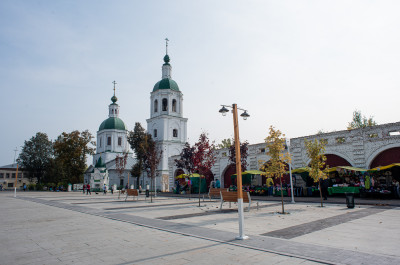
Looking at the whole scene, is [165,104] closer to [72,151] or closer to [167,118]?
[167,118]

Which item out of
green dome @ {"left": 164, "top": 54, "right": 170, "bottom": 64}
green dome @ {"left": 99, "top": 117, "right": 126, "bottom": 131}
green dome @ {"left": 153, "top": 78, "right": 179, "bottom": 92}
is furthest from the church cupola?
green dome @ {"left": 164, "top": 54, "right": 170, "bottom": 64}

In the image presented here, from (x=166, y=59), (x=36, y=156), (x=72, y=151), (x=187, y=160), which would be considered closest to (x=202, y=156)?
(x=187, y=160)

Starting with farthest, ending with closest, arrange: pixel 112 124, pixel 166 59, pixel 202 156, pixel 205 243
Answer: pixel 112 124, pixel 166 59, pixel 202 156, pixel 205 243

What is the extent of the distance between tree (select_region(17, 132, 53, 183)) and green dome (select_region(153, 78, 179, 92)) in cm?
3575

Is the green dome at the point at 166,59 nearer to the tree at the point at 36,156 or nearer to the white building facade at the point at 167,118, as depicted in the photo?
the white building facade at the point at 167,118

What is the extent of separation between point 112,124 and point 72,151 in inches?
633

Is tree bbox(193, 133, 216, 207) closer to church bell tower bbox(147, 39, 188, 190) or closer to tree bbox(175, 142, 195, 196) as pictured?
tree bbox(175, 142, 195, 196)

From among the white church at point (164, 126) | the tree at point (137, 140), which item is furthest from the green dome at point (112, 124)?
the tree at point (137, 140)

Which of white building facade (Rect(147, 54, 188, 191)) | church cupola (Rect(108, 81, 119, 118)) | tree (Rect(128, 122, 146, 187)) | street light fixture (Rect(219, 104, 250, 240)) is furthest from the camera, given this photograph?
church cupola (Rect(108, 81, 119, 118))

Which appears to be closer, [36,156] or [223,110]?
[223,110]

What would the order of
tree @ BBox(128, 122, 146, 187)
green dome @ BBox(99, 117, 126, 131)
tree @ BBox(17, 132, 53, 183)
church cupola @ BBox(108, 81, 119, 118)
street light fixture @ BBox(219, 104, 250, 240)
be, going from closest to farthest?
street light fixture @ BBox(219, 104, 250, 240)
tree @ BBox(128, 122, 146, 187)
tree @ BBox(17, 132, 53, 183)
green dome @ BBox(99, 117, 126, 131)
church cupola @ BBox(108, 81, 119, 118)

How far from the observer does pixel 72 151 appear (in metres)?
57.6

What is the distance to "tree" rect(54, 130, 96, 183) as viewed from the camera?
188 ft

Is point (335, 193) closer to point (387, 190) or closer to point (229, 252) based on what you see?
point (387, 190)
